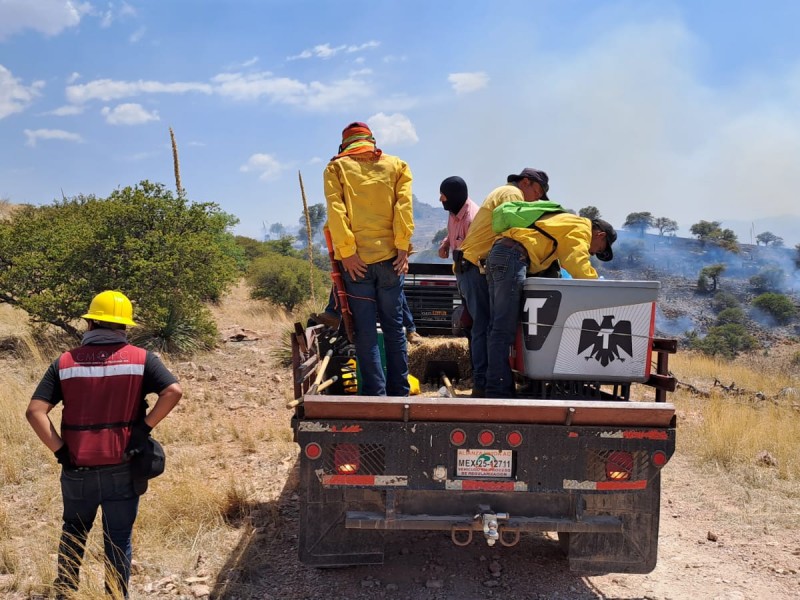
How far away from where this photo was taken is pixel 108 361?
3.24 metres

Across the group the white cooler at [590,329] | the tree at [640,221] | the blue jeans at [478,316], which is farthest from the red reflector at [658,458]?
the tree at [640,221]

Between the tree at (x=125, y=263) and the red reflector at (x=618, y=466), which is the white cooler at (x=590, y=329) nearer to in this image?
the red reflector at (x=618, y=466)

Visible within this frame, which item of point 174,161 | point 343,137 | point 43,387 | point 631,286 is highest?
point 174,161

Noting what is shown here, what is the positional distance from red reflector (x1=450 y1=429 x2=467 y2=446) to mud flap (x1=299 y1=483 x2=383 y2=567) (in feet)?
1.84

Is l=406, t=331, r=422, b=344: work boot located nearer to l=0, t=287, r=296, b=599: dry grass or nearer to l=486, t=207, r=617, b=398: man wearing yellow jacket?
l=0, t=287, r=296, b=599: dry grass

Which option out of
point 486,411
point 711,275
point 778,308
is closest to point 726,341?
point 778,308

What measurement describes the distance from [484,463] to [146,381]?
1874mm

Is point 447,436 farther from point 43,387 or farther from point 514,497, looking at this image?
point 43,387

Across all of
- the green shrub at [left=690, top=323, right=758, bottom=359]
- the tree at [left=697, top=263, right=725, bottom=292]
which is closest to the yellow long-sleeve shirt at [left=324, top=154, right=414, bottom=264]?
the green shrub at [left=690, top=323, right=758, bottom=359]

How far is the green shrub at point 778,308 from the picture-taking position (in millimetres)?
39906

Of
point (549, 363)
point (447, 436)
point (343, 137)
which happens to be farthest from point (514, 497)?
point (343, 137)

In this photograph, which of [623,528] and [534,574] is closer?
[623,528]

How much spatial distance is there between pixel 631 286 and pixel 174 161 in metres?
12.8

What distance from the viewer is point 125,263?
10.7m
